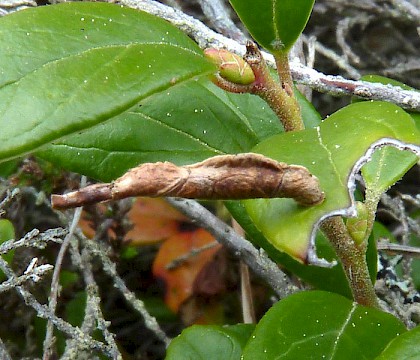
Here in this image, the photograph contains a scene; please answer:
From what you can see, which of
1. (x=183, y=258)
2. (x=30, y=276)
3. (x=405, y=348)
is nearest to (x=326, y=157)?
(x=405, y=348)

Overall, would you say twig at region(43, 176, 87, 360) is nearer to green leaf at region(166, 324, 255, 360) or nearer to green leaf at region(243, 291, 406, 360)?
green leaf at region(166, 324, 255, 360)

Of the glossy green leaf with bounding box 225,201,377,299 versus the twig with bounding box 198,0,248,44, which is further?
the twig with bounding box 198,0,248,44

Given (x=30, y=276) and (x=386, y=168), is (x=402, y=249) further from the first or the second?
(x=30, y=276)

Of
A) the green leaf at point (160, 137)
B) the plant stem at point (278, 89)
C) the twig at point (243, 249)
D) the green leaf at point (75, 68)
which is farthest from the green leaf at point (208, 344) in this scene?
the green leaf at point (75, 68)

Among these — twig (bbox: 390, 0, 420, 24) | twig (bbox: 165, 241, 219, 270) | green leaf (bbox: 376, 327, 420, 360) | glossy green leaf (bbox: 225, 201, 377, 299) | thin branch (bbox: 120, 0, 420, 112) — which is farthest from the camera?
twig (bbox: 390, 0, 420, 24)

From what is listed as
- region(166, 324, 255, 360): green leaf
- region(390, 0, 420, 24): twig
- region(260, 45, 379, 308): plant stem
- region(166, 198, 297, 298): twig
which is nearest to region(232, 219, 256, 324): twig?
region(166, 198, 297, 298): twig

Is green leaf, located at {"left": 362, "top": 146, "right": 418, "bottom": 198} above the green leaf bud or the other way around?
the other way around
